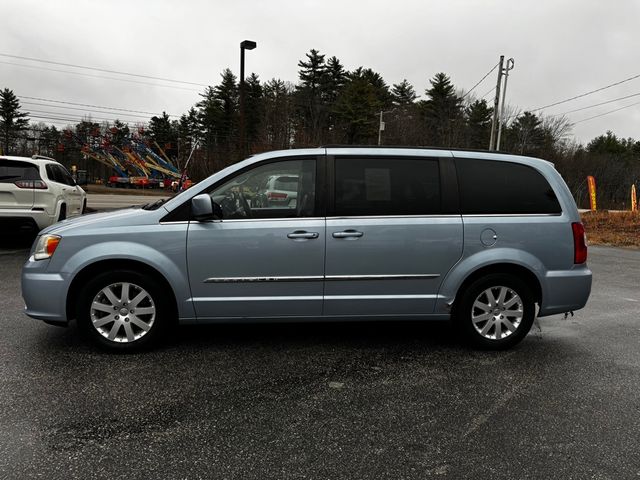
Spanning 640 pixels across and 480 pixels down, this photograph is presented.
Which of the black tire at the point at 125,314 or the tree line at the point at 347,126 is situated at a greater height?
the tree line at the point at 347,126

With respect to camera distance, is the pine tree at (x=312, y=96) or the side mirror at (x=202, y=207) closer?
the side mirror at (x=202, y=207)

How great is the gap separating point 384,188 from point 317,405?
1.94 metres

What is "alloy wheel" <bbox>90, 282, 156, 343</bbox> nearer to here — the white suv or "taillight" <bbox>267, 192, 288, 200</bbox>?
"taillight" <bbox>267, 192, 288, 200</bbox>

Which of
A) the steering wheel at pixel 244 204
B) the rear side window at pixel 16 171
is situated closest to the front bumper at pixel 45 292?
the steering wheel at pixel 244 204

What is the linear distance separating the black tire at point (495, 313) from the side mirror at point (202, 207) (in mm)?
2333

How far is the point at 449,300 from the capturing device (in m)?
4.23

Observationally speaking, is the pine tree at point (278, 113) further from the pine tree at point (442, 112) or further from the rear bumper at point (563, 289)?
the rear bumper at point (563, 289)

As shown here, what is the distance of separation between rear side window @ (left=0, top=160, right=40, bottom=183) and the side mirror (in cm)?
650

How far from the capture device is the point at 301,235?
13.1ft

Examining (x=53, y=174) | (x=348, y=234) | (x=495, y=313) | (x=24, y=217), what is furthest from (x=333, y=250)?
(x=53, y=174)

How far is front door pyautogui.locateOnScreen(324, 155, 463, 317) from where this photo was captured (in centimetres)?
405

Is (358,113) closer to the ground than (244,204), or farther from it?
farther from it

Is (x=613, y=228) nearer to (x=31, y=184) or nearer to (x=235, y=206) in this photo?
(x=235, y=206)

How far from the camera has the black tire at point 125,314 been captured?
12.9 ft
